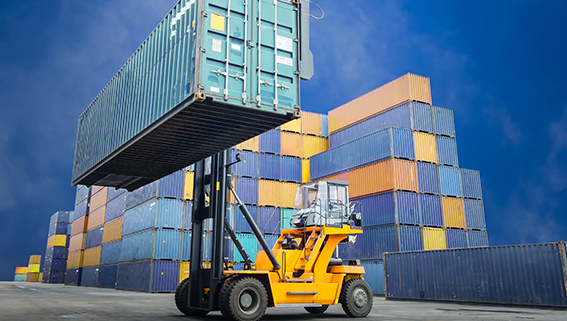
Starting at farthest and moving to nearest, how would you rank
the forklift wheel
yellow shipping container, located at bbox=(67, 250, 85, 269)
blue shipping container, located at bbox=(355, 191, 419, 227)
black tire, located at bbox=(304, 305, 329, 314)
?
yellow shipping container, located at bbox=(67, 250, 85, 269) → blue shipping container, located at bbox=(355, 191, 419, 227) → black tire, located at bbox=(304, 305, 329, 314) → the forklift wheel

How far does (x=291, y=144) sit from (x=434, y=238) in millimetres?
12284

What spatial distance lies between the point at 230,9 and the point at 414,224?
709 inches

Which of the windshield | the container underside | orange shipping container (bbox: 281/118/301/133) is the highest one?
orange shipping container (bbox: 281/118/301/133)

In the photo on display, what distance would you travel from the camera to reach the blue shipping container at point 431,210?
2509cm

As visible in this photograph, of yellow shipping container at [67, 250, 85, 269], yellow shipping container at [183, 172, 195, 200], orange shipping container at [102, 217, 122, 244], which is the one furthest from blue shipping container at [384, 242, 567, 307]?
yellow shipping container at [67, 250, 85, 269]

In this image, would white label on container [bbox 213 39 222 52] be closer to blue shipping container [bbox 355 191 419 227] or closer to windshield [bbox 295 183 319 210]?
windshield [bbox 295 183 319 210]

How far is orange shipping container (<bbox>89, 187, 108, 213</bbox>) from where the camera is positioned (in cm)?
4419

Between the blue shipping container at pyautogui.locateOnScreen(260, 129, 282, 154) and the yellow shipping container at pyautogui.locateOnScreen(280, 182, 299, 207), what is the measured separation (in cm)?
247

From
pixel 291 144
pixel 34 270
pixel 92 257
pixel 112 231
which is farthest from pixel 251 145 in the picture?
pixel 34 270

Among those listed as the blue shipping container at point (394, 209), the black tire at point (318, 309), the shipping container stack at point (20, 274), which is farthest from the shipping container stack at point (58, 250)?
the black tire at point (318, 309)

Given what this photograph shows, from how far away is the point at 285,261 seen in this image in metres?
11.7

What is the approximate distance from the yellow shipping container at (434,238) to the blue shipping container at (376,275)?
8.77ft

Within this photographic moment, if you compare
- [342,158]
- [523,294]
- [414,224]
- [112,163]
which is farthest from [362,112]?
[112,163]

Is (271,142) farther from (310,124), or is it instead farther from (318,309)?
(318,309)
